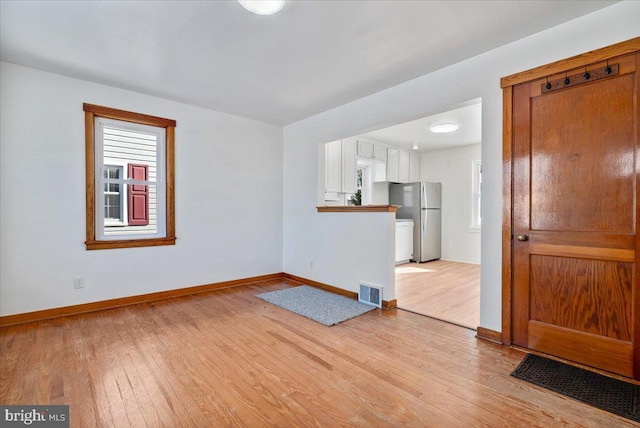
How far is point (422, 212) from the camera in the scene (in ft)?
20.4

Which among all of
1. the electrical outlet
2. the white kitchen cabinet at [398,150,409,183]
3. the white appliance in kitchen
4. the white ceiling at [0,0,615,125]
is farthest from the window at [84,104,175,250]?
the white kitchen cabinet at [398,150,409,183]

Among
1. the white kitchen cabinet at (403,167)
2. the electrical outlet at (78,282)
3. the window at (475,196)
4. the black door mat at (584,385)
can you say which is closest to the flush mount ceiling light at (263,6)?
the black door mat at (584,385)

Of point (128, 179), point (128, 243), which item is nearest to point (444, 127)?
point (128, 179)

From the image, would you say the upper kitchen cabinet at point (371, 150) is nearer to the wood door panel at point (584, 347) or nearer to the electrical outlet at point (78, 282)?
the wood door panel at point (584, 347)

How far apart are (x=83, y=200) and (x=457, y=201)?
6450 millimetres

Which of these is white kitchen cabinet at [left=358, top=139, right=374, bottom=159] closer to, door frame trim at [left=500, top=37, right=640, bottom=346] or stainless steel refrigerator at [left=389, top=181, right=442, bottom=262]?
stainless steel refrigerator at [left=389, top=181, right=442, bottom=262]

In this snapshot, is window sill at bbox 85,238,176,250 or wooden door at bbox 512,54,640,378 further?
window sill at bbox 85,238,176,250

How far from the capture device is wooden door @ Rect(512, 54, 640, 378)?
1.92 metres

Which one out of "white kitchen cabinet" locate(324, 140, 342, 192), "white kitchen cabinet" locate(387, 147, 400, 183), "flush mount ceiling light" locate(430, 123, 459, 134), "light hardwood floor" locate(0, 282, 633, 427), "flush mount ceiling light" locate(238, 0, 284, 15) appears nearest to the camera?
"light hardwood floor" locate(0, 282, 633, 427)

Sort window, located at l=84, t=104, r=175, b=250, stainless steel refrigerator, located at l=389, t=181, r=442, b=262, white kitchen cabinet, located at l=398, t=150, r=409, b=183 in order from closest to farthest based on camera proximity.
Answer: window, located at l=84, t=104, r=175, b=250
stainless steel refrigerator, located at l=389, t=181, r=442, b=262
white kitchen cabinet, located at l=398, t=150, r=409, b=183

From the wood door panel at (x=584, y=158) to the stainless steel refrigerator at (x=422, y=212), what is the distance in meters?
3.93

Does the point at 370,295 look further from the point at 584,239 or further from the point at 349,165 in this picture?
the point at 349,165

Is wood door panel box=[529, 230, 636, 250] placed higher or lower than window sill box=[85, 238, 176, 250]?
higher

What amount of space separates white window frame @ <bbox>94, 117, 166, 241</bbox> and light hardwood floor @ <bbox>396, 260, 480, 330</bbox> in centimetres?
319
